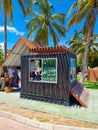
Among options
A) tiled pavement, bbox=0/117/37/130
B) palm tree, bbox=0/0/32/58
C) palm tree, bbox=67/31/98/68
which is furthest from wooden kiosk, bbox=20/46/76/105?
palm tree, bbox=67/31/98/68

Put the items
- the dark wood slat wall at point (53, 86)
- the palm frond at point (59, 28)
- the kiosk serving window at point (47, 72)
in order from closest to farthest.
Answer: the dark wood slat wall at point (53, 86) → the kiosk serving window at point (47, 72) → the palm frond at point (59, 28)

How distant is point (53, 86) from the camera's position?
31.7ft

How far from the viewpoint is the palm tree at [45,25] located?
2358cm

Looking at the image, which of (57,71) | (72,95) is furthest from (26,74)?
(72,95)

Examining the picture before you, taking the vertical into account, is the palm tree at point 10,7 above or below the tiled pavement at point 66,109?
above

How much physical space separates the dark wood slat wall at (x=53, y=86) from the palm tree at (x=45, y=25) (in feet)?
43.0

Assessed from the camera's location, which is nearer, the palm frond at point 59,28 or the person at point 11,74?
the person at point 11,74

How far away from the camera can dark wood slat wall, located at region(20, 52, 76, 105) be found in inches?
366

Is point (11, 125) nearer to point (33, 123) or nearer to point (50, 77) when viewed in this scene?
point (33, 123)

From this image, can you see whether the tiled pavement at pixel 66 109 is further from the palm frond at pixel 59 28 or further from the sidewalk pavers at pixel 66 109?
the palm frond at pixel 59 28

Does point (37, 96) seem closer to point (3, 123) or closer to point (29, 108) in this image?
point (29, 108)

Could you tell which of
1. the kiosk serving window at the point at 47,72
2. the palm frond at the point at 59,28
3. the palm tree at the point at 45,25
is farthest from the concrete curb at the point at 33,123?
the palm frond at the point at 59,28

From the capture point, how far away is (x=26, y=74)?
10703 millimetres

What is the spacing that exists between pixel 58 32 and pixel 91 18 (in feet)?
28.0
